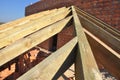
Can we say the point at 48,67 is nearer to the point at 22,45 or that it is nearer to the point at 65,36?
the point at 22,45

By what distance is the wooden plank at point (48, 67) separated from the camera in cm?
118

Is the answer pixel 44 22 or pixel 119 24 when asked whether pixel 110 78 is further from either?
pixel 44 22

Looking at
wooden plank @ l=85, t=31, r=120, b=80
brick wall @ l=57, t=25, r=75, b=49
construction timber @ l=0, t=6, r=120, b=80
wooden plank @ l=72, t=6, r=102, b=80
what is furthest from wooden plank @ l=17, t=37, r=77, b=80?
brick wall @ l=57, t=25, r=75, b=49

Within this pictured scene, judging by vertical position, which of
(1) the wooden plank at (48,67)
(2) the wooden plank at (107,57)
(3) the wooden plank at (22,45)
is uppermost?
(1) the wooden plank at (48,67)

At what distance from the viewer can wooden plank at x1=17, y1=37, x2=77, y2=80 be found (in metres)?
1.18

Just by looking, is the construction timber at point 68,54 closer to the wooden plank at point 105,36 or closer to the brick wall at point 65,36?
the wooden plank at point 105,36

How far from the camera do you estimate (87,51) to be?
1.48m

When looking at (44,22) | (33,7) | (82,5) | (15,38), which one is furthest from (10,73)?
(33,7)

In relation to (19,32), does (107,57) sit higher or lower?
lower

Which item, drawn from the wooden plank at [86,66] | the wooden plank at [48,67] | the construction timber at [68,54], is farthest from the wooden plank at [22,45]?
the wooden plank at [86,66]

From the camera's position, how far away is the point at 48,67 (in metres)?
1.28

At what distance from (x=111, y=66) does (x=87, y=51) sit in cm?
49

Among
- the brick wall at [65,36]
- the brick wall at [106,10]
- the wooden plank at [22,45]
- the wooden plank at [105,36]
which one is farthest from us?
the brick wall at [65,36]

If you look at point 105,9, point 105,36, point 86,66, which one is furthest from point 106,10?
point 86,66
